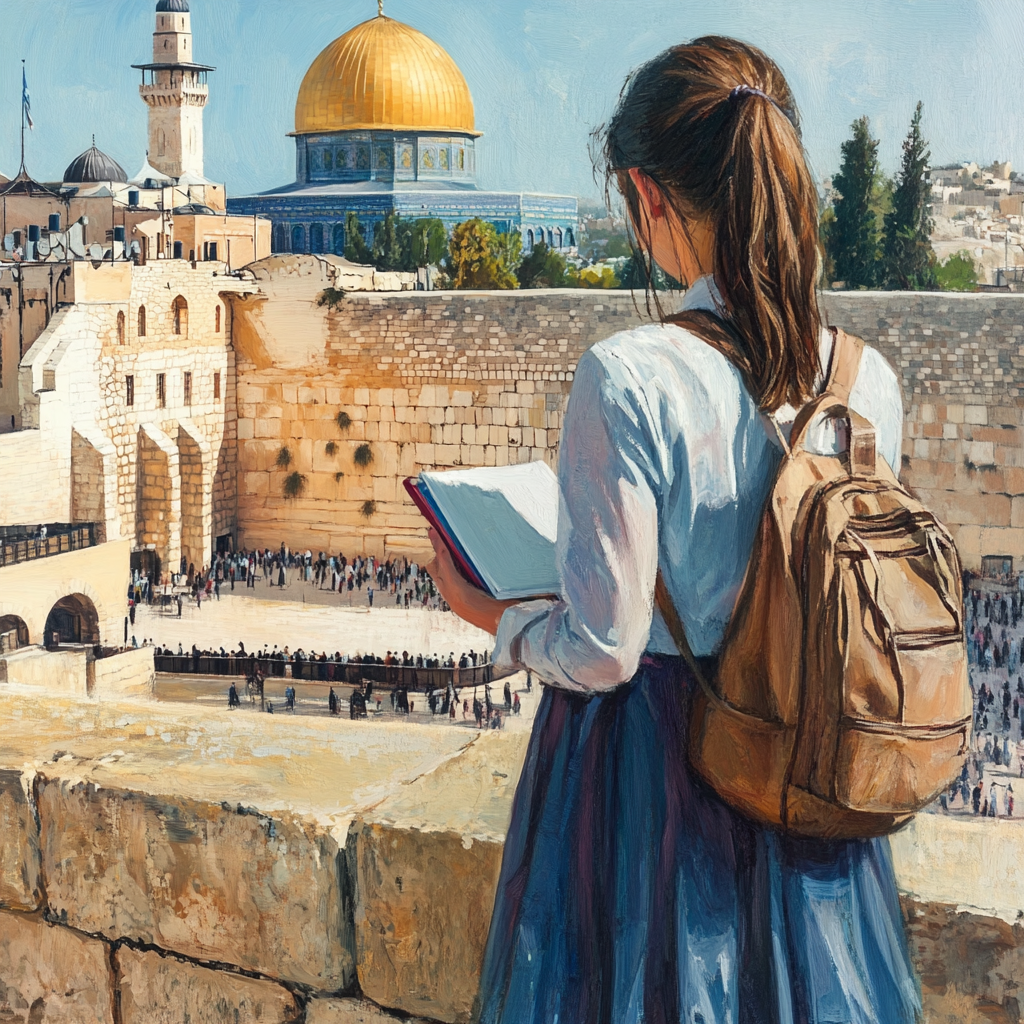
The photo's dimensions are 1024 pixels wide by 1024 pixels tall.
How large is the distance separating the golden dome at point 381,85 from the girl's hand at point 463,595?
33665 mm

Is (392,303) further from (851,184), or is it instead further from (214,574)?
(851,184)

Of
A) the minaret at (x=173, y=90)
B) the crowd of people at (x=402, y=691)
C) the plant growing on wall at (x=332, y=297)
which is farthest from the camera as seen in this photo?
the minaret at (x=173, y=90)

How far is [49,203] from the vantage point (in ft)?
84.2

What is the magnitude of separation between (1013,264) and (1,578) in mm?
17313

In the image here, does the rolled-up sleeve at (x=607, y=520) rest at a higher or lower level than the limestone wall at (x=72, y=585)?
higher

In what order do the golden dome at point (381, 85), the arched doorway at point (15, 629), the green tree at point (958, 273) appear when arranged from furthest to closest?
the golden dome at point (381, 85) → the green tree at point (958, 273) → the arched doorway at point (15, 629)

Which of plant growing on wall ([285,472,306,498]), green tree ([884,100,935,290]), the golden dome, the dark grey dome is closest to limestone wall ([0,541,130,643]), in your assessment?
plant growing on wall ([285,472,306,498])

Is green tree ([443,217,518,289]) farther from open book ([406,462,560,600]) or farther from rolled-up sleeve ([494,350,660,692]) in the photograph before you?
rolled-up sleeve ([494,350,660,692])

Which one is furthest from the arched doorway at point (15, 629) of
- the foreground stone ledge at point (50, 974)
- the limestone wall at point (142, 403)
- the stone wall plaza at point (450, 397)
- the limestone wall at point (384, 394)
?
the foreground stone ledge at point (50, 974)

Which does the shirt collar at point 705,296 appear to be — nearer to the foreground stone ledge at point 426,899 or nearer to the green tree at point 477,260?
the foreground stone ledge at point 426,899

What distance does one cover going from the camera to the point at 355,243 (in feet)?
106

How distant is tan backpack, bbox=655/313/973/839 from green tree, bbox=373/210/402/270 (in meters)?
29.4

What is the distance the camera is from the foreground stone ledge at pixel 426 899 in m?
1.48

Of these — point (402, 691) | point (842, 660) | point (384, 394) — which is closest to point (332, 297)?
point (384, 394)
